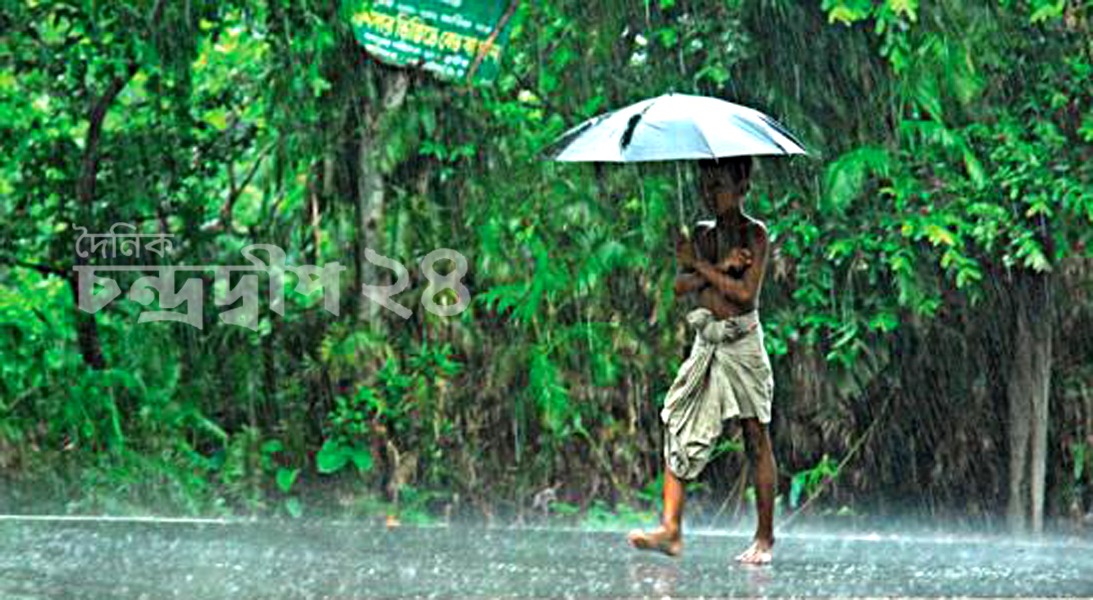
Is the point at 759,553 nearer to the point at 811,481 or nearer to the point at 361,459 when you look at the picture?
the point at 811,481

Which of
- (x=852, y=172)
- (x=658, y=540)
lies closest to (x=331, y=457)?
(x=852, y=172)

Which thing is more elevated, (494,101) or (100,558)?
(494,101)

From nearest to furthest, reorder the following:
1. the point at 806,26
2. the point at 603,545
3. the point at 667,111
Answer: the point at 667,111 < the point at 603,545 < the point at 806,26

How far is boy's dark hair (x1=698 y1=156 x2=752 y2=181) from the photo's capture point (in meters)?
8.43

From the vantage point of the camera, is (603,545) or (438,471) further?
(438,471)

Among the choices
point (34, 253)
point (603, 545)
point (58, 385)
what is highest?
point (34, 253)

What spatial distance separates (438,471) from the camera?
13.0 metres

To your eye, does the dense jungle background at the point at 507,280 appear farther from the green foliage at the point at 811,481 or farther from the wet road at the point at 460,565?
the wet road at the point at 460,565

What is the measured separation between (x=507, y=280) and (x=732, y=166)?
460cm

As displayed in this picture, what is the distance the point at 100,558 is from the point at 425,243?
16.4 feet

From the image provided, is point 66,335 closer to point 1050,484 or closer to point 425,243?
point 425,243

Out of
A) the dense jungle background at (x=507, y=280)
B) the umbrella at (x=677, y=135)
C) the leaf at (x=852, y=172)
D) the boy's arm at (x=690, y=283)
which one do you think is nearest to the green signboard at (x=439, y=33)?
the dense jungle background at (x=507, y=280)

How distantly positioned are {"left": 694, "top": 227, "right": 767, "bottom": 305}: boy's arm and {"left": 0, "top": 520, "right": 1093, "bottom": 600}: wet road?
1.23 meters

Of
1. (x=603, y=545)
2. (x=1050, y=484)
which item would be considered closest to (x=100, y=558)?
A: (x=603, y=545)
